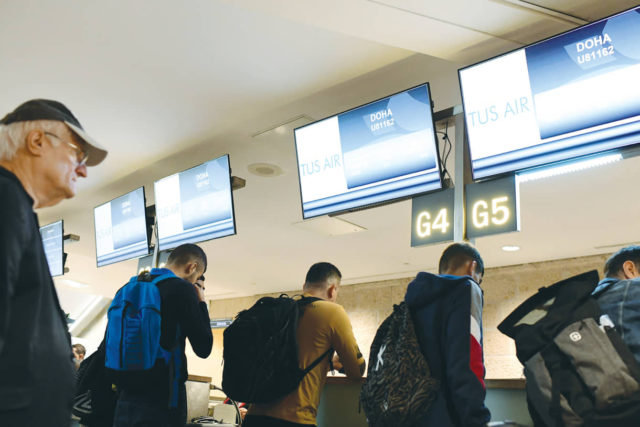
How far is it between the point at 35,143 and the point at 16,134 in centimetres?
5

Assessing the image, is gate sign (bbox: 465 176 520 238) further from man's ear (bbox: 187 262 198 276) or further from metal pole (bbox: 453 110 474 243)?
man's ear (bbox: 187 262 198 276)

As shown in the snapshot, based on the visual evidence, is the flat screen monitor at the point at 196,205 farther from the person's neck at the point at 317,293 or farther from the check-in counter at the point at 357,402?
the check-in counter at the point at 357,402

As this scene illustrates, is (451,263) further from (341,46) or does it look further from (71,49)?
(71,49)

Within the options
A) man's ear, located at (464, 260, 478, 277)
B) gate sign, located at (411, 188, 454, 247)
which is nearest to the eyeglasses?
man's ear, located at (464, 260, 478, 277)

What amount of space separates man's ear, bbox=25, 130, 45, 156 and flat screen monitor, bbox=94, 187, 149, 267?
414cm

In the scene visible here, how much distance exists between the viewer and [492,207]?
10.3ft

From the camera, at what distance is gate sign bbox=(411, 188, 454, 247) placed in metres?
3.33

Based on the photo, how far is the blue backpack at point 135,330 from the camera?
267 centimetres

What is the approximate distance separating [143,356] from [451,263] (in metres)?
1.53

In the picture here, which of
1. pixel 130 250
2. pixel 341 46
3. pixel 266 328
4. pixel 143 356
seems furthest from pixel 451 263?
pixel 130 250

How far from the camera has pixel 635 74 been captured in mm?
2715

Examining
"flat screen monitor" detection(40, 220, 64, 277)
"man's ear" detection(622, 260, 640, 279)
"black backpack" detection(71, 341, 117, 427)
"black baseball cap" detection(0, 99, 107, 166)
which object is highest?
"flat screen monitor" detection(40, 220, 64, 277)

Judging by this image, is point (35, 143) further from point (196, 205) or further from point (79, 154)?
point (196, 205)

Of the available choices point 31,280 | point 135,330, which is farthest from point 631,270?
point 31,280
